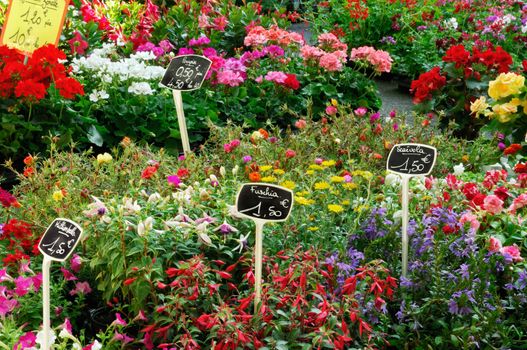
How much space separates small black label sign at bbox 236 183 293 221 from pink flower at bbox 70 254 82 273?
0.75 m

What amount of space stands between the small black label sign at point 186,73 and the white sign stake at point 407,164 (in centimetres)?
131

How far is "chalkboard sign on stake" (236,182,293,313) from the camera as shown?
262 cm

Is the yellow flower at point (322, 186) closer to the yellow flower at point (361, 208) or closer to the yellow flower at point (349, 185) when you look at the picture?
the yellow flower at point (349, 185)

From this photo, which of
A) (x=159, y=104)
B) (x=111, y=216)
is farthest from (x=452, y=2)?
(x=111, y=216)

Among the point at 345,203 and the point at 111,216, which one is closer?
the point at 111,216

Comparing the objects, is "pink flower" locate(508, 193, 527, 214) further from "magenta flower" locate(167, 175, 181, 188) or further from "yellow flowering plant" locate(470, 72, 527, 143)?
"yellow flowering plant" locate(470, 72, 527, 143)

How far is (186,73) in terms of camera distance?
405 cm

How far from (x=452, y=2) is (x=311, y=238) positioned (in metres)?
6.62

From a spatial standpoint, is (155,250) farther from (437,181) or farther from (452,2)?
(452,2)

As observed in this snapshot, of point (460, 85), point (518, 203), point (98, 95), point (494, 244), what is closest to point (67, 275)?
point (494, 244)

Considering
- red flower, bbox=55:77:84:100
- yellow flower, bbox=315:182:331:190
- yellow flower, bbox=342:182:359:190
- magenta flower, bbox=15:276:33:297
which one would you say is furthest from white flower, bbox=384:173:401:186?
red flower, bbox=55:77:84:100

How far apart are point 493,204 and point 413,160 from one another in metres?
0.39

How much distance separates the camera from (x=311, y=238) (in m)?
3.23

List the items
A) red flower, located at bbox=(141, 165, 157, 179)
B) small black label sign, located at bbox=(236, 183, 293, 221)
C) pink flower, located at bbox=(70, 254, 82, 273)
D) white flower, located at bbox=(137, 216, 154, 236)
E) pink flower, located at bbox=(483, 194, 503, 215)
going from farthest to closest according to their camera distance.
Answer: red flower, located at bbox=(141, 165, 157, 179) → pink flower, located at bbox=(483, 194, 503, 215) → pink flower, located at bbox=(70, 254, 82, 273) → white flower, located at bbox=(137, 216, 154, 236) → small black label sign, located at bbox=(236, 183, 293, 221)
